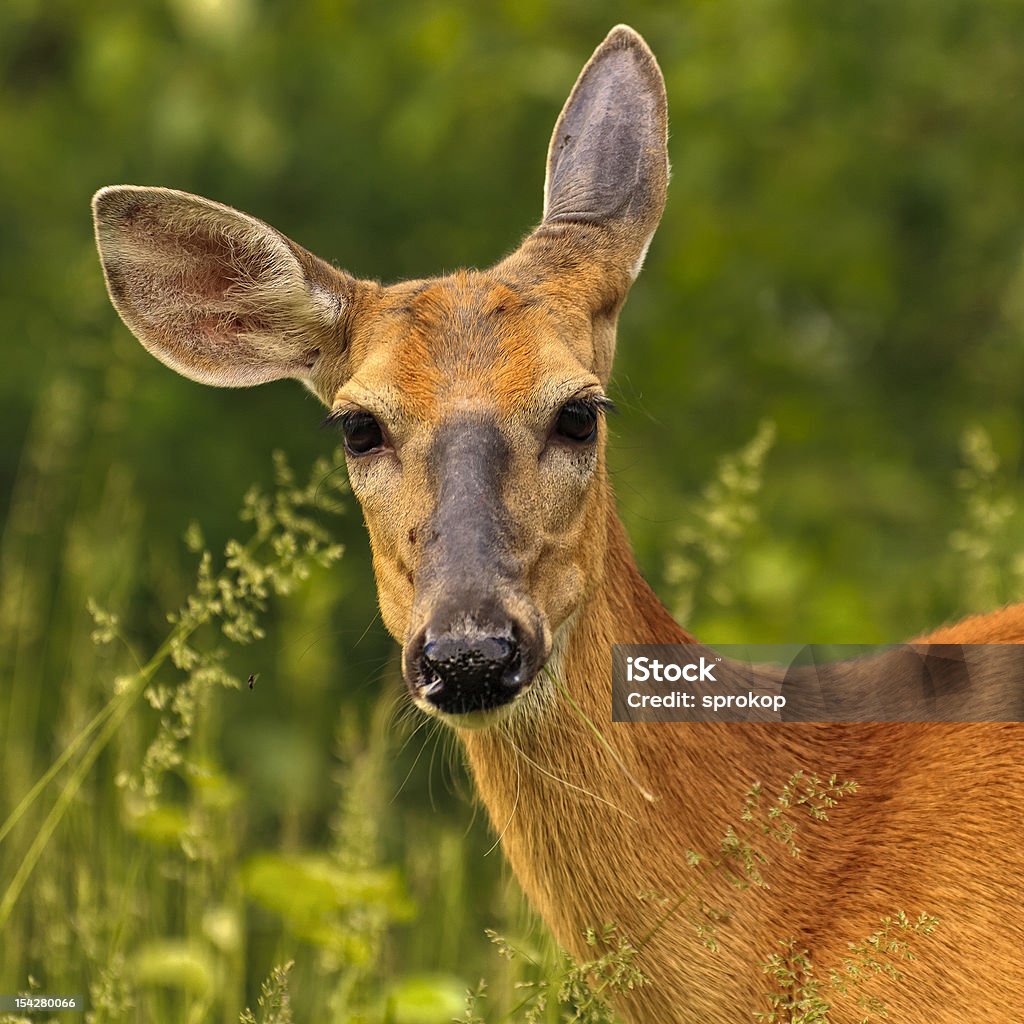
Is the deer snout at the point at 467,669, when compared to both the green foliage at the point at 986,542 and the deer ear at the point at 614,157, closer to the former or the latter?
the deer ear at the point at 614,157

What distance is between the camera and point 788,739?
4086mm

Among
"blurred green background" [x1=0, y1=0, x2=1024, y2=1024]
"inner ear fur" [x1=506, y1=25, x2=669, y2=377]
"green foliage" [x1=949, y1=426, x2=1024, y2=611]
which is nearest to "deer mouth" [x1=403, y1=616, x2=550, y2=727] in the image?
"inner ear fur" [x1=506, y1=25, x2=669, y2=377]

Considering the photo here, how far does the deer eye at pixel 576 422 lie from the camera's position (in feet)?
12.7

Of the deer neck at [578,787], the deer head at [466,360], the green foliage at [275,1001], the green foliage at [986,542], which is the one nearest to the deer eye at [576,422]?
the deer head at [466,360]

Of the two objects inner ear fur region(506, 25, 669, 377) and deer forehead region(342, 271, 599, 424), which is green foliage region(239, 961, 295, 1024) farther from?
inner ear fur region(506, 25, 669, 377)

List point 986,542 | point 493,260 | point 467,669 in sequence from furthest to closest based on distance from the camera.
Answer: point 493,260 → point 986,542 → point 467,669

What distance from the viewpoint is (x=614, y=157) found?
457cm

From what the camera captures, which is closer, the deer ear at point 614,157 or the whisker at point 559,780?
the whisker at point 559,780

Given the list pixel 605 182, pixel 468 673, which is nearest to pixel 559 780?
pixel 468 673

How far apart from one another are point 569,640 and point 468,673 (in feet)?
2.15

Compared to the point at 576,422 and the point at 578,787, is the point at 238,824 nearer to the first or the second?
the point at 578,787

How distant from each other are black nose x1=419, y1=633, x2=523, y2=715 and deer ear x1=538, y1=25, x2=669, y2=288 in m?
1.40

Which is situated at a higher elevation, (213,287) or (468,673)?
(213,287)

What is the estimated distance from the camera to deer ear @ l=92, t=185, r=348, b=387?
4320 mm
